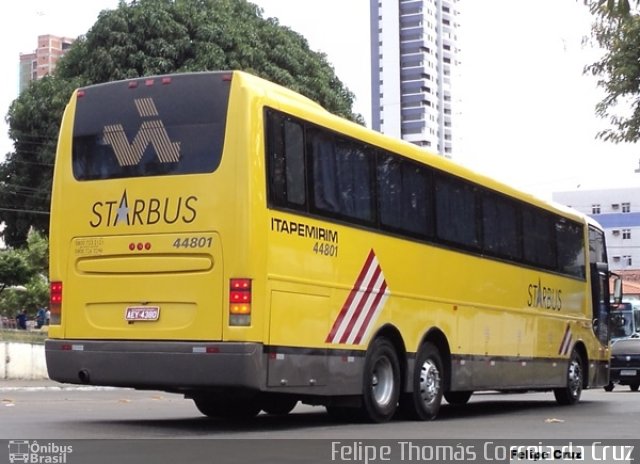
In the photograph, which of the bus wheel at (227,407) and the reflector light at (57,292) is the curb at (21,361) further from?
the reflector light at (57,292)

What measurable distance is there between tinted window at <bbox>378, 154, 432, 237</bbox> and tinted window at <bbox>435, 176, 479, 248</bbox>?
1.29 feet

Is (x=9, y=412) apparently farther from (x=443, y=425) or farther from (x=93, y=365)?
(x=443, y=425)

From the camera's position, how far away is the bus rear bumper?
1107 cm

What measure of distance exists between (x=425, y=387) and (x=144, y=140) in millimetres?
5082

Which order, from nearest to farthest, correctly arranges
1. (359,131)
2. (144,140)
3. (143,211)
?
(143,211)
(144,140)
(359,131)

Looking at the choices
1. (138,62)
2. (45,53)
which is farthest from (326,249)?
(45,53)

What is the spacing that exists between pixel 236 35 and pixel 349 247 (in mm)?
21333

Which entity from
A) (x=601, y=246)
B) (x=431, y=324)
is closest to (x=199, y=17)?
(x=601, y=246)

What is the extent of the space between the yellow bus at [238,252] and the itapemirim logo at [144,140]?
2 cm

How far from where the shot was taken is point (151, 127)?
1197 cm

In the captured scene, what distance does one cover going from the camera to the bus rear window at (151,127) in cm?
1165

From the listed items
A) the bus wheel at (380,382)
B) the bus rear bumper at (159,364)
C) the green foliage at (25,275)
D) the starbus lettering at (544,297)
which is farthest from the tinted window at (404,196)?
the green foliage at (25,275)

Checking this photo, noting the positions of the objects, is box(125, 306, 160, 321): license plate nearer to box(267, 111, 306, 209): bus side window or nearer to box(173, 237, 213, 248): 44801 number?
box(173, 237, 213, 248): 44801 number

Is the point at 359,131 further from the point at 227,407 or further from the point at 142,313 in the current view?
the point at 227,407
